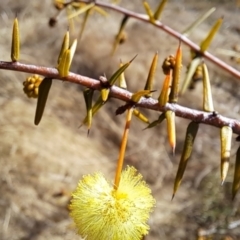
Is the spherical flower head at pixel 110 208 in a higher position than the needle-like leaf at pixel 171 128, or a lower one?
lower

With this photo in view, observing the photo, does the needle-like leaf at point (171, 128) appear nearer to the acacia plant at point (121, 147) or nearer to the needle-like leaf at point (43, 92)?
the acacia plant at point (121, 147)

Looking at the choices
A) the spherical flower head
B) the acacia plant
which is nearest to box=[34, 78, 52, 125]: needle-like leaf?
the acacia plant

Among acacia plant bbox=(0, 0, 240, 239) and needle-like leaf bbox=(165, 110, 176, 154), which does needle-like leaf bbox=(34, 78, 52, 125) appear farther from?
needle-like leaf bbox=(165, 110, 176, 154)

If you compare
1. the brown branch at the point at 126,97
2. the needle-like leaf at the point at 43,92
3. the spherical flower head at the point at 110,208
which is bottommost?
the spherical flower head at the point at 110,208

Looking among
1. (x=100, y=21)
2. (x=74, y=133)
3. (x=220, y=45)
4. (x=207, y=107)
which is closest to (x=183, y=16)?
(x=220, y=45)

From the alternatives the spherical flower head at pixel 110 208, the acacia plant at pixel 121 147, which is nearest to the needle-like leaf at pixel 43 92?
the acacia plant at pixel 121 147
